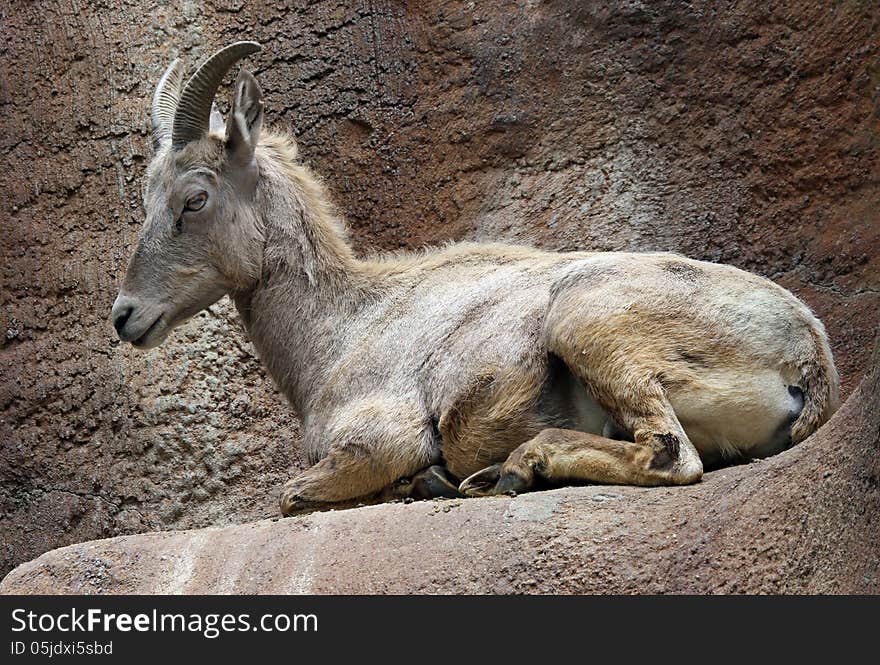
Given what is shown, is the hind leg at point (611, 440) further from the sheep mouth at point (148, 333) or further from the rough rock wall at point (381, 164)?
the rough rock wall at point (381, 164)

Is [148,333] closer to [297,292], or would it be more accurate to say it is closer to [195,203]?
[195,203]

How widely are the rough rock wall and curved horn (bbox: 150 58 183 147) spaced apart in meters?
1.50

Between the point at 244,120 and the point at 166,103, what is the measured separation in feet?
3.39

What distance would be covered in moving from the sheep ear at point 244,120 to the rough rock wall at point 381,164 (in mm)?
2276

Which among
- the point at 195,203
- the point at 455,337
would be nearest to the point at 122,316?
the point at 195,203

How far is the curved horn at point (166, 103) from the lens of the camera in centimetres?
858

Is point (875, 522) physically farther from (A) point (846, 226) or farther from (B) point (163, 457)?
(B) point (163, 457)

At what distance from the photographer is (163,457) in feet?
32.8

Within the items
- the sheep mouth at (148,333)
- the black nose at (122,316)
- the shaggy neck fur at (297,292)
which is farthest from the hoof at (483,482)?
the black nose at (122,316)

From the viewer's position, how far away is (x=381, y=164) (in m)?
10.4

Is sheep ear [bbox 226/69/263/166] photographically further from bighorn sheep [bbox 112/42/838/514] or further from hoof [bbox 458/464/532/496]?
hoof [bbox 458/464/532/496]

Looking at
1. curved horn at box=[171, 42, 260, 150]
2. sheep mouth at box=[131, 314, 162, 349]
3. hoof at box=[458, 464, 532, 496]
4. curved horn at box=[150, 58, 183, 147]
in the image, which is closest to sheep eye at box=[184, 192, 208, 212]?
curved horn at box=[171, 42, 260, 150]

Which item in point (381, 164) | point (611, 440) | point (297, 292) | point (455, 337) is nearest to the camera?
point (611, 440)

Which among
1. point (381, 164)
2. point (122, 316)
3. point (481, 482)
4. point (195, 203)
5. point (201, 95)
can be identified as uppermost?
point (201, 95)
